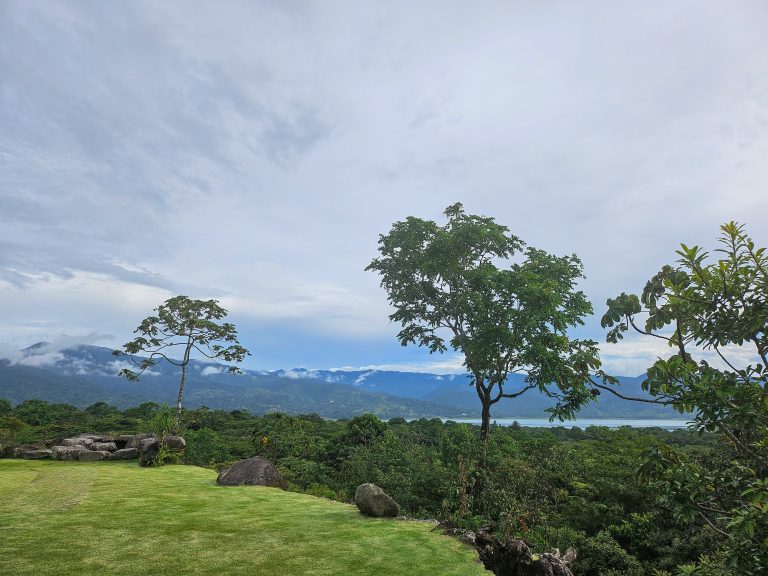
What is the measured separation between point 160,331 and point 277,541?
78.5 ft

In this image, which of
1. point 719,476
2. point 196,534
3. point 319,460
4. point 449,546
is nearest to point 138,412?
point 319,460

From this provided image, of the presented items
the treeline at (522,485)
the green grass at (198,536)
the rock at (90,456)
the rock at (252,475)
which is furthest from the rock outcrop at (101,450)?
the rock at (252,475)

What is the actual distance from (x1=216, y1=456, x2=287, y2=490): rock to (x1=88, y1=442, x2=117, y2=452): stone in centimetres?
846

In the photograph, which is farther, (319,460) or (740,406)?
(319,460)

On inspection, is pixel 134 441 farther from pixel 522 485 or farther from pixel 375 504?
pixel 522 485

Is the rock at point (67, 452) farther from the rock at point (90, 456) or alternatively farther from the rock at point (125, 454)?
the rock at point (125, 454)

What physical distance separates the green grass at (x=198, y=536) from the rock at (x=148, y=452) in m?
4.45

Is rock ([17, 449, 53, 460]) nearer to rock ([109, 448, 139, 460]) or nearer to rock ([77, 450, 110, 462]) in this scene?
rock ([77, 450, 110, 462])

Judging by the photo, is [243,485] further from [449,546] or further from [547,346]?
[547,346]

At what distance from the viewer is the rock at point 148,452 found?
17438mm

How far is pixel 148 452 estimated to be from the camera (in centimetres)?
1755

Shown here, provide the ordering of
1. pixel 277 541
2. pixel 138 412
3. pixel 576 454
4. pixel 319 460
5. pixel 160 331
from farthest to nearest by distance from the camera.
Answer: pixel 138 412, pixel 160 331, pixel 319 460, pixel 576 454, pixel 277 541

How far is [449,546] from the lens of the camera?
8.80 m

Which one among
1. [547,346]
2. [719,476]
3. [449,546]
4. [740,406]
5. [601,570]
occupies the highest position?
[547,346]
